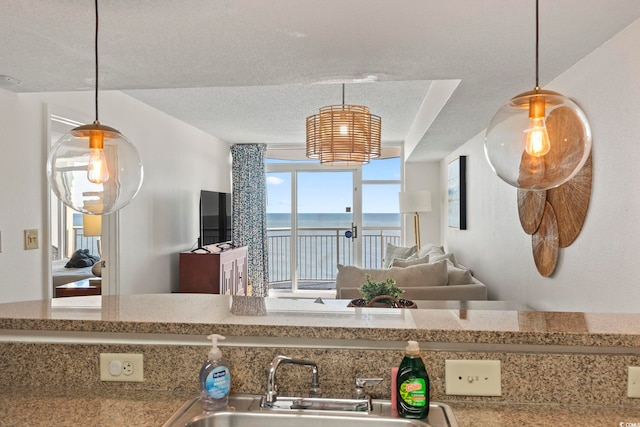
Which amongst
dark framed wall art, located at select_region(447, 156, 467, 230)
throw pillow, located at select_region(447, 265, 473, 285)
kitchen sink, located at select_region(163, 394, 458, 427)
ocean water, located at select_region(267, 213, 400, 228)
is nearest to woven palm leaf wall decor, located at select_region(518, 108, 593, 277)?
throw pillow, located at select_region(447, 265, 473, 285)

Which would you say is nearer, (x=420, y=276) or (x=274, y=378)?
(x=274, y=378)

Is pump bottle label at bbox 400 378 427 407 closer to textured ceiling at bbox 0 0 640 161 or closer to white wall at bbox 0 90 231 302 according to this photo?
textured ceiling at bbox 0 0 640 161

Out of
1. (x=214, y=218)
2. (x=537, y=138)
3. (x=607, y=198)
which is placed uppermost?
(x=537, y=138)

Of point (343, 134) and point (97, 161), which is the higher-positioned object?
point (343, 134)

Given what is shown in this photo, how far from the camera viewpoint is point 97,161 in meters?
1.34

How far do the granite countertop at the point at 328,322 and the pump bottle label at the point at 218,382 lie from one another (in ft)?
0.38

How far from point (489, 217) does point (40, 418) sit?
3592 mm

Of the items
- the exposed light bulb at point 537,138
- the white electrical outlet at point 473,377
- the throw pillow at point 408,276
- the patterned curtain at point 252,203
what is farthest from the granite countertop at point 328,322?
the patterned curtain at point 252,203

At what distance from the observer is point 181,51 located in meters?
2.18

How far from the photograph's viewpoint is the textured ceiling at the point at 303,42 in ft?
5.67

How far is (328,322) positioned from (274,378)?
203 millimetres

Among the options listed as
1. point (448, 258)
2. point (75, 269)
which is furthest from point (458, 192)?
point (75, 269)

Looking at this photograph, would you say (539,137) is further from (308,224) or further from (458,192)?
(308,224)

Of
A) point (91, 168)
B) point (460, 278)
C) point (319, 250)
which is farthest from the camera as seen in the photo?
point (319, 250)
